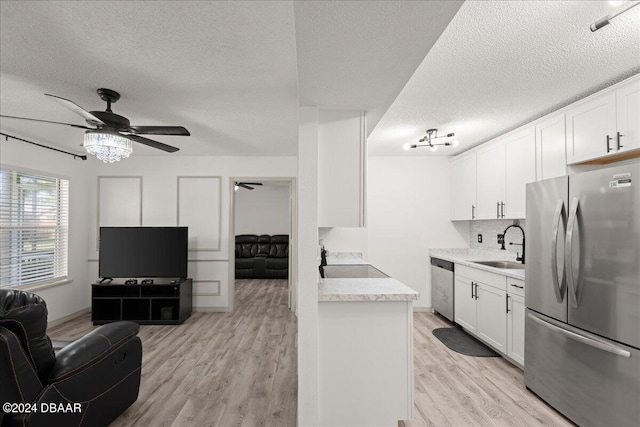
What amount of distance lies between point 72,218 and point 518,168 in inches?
231

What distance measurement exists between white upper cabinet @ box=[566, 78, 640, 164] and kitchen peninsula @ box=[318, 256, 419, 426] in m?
1.85

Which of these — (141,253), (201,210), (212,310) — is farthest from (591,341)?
(141,253)

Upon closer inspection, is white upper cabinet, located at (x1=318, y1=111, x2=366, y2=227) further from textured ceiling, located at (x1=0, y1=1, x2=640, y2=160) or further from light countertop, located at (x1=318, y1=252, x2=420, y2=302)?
light countertop, located at (x1=318, y1=252, x2=420, y2=302)

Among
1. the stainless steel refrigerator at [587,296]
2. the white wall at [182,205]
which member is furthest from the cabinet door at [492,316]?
the white wall at [182,205]

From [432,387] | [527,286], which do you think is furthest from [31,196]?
[527,286]

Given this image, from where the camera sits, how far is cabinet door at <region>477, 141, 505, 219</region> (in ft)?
12.1

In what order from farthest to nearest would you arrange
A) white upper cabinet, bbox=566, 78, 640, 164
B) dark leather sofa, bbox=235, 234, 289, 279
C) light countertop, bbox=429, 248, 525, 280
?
dark leather sofa, bbox=235, 234, 289, 279 < light countertop, bbox=429, 248, 525, 280 < white upper cabinet, bbox=566, 78, 640, 164

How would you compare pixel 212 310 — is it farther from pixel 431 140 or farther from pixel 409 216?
pixel 431 140

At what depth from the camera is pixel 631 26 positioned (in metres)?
1.67

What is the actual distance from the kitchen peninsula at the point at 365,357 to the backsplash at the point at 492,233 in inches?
104

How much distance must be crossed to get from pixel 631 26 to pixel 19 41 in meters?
3.37

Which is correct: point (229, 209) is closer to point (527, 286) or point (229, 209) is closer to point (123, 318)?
point (123, 318)

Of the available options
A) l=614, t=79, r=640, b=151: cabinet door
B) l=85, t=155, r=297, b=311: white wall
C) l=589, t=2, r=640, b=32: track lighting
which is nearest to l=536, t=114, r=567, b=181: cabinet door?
l=614, t=79, r=640, b=151: cabinet door

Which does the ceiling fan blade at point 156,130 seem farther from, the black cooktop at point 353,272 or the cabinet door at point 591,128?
the cabinet door at point 591,128
